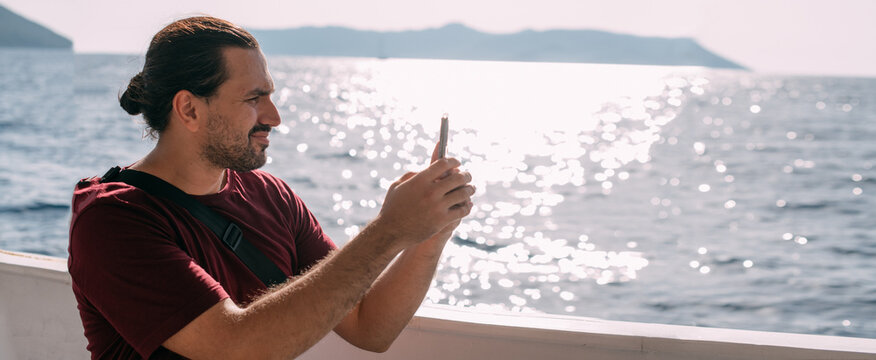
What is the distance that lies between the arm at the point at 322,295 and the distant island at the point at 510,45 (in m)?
99.5

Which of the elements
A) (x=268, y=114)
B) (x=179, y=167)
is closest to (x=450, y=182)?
(x=268, y=114)

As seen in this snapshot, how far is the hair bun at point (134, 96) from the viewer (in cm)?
134

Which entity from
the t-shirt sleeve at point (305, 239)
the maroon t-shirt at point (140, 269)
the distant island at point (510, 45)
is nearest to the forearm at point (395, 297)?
the t-shirt sleeve at point (305, 239)

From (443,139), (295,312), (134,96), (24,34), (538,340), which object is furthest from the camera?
(24,34)

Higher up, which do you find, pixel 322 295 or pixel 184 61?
pixel 184 61

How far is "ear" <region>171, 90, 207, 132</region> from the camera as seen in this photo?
1.26 m

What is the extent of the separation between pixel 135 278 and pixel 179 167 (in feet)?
0.91

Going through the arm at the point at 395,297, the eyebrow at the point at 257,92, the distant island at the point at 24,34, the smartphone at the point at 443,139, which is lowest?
the arm at the point at 395,297

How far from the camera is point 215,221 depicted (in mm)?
1290

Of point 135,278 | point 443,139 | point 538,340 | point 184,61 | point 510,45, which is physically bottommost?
point 538,340

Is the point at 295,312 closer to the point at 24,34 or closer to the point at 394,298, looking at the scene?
the point at 394,298

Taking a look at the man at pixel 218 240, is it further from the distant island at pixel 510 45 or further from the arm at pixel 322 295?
the distant island at pixel 510 45

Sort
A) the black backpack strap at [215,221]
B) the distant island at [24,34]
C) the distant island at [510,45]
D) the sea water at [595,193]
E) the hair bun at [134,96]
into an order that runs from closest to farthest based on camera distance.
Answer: the black backpack strap at [215,221] < the hair bun at [134,96] < the sea water at [595,193] < the distant island at [24,34] < the distant island at [510,45]

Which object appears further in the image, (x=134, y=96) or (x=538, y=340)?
(x=538, y=340)
